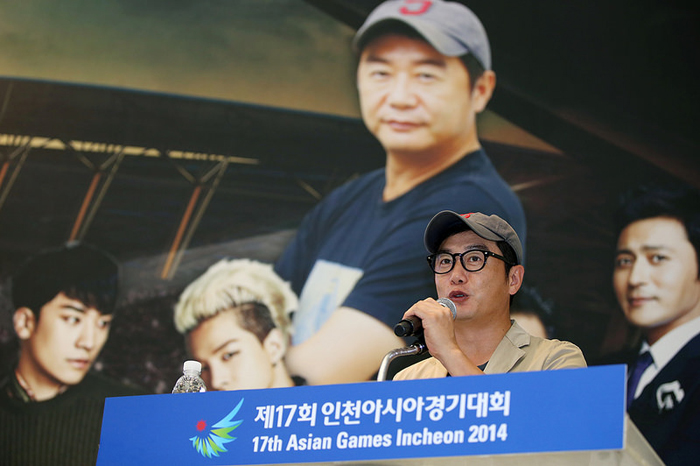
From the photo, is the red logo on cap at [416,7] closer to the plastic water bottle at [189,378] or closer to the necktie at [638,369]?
the necktie at [638,369]

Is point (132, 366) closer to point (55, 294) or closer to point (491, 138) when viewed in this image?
point (55, 294)

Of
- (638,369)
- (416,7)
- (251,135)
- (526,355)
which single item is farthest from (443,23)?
(526,355)

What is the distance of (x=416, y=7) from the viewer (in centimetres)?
495

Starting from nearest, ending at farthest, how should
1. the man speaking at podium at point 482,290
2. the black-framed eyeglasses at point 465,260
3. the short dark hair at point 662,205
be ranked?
the man speaking at podium at point 482,290 < the black-framed eyeglasses at point 465,260 < the short dark hair at point 662,205

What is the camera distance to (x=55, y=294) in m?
5.09

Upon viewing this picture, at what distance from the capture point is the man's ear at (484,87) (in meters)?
4.74

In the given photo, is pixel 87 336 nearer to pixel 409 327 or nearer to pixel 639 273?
pixel 639 273

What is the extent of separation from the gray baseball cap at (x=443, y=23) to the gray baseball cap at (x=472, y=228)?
300cm

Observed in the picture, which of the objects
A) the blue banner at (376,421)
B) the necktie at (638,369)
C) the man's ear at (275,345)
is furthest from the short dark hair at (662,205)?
the blue banner at (376,421)

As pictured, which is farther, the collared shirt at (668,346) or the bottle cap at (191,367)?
the collared shirt at (668,346)

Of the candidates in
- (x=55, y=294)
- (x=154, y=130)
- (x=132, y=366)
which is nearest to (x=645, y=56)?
(x=154, y=130)

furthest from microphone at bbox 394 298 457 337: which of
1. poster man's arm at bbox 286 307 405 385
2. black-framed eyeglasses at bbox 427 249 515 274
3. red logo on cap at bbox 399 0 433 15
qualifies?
red logo on cap at bbox 399 0 433 15

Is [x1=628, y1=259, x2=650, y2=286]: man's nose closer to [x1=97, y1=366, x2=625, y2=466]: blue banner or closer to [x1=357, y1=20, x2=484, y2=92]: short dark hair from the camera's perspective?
[x1=357, y1=20, x2=484, y2=92]: short dark hair

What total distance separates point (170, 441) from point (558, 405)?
0.65 metres
